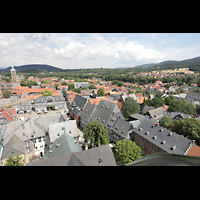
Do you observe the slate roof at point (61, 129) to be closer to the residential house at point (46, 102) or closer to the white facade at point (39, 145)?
the white facade at point (39, 145)

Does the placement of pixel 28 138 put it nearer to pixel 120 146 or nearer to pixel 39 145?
pixel 39 145

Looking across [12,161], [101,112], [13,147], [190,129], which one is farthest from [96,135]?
[190,129]

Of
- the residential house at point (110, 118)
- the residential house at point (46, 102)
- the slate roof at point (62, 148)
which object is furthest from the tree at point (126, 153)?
the residential house at point (46, 102)

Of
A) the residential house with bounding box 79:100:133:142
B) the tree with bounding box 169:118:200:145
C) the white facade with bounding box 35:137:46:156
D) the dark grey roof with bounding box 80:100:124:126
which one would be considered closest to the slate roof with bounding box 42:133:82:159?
the white facade with bounding box 35:137:46:156

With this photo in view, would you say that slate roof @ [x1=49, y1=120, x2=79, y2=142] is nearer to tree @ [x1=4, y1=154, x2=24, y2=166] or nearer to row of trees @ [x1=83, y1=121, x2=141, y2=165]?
row of trees @ [x1=83, y1=121, x2=141, y2=165]
